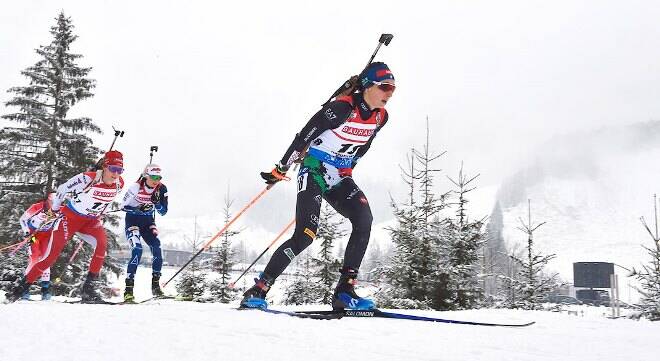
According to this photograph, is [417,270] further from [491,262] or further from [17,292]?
[491,262]

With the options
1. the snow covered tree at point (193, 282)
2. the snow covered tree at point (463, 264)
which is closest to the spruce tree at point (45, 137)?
the snow covered tree at point (193, 282)

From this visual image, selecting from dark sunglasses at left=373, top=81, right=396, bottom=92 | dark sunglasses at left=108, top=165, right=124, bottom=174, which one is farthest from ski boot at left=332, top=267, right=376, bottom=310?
dark sunglasses at left=108, top=165, right=124, bottom=174

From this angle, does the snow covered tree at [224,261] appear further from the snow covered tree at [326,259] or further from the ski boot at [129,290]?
the ski boot at [129,290]

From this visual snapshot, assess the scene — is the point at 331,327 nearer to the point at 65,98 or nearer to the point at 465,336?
the point at 465,336

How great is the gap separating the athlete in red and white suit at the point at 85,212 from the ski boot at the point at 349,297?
462cm

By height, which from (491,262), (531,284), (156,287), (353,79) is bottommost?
(156,287)

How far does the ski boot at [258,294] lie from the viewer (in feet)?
14.7

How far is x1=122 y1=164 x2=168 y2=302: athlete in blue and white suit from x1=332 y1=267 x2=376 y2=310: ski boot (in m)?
4.88

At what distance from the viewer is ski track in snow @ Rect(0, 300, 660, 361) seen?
2293 millimetres

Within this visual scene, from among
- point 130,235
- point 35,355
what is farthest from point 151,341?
point 130,235

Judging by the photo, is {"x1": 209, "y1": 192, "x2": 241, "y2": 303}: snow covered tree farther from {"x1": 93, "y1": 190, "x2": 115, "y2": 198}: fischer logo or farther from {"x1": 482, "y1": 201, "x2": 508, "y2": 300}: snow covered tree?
{"x1": 93, "y1": 190, "x2": 115, "y2": 198}: fischer logo

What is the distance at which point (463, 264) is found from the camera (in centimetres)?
1308

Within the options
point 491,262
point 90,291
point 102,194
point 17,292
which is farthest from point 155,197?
point 491,262

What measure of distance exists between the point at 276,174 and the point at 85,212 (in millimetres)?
4302
